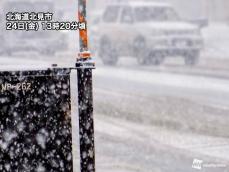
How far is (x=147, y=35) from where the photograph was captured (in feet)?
76.7

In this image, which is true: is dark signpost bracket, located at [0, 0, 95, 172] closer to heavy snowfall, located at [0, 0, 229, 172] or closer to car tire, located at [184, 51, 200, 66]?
heavy snowfall, located at [0, 0, 229, 172]

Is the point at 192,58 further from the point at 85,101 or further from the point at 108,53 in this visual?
the point at 85,101

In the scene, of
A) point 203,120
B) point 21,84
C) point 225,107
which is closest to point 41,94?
point 21,84

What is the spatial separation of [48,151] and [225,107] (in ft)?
27.6

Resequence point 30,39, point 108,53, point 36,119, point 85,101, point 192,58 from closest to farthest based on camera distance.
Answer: point 36,119, point 85,101, point 192,58, point 108,53, point 30,39

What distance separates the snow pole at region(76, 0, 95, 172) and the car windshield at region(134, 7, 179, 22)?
748 inches

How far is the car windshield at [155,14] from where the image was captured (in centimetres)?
2462

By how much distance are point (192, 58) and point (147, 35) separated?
1.90 m

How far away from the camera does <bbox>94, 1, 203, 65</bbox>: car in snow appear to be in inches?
918

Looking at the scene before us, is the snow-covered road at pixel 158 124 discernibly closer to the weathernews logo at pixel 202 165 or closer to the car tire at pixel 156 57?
the weathernews logo at pixel 202 165

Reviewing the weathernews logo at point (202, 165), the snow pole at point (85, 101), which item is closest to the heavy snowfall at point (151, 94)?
the weathernews logo at point (202, 165)

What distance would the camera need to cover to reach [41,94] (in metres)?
5.34

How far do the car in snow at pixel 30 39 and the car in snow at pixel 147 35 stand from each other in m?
4.12

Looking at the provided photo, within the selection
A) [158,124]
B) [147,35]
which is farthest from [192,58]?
[158,124]
